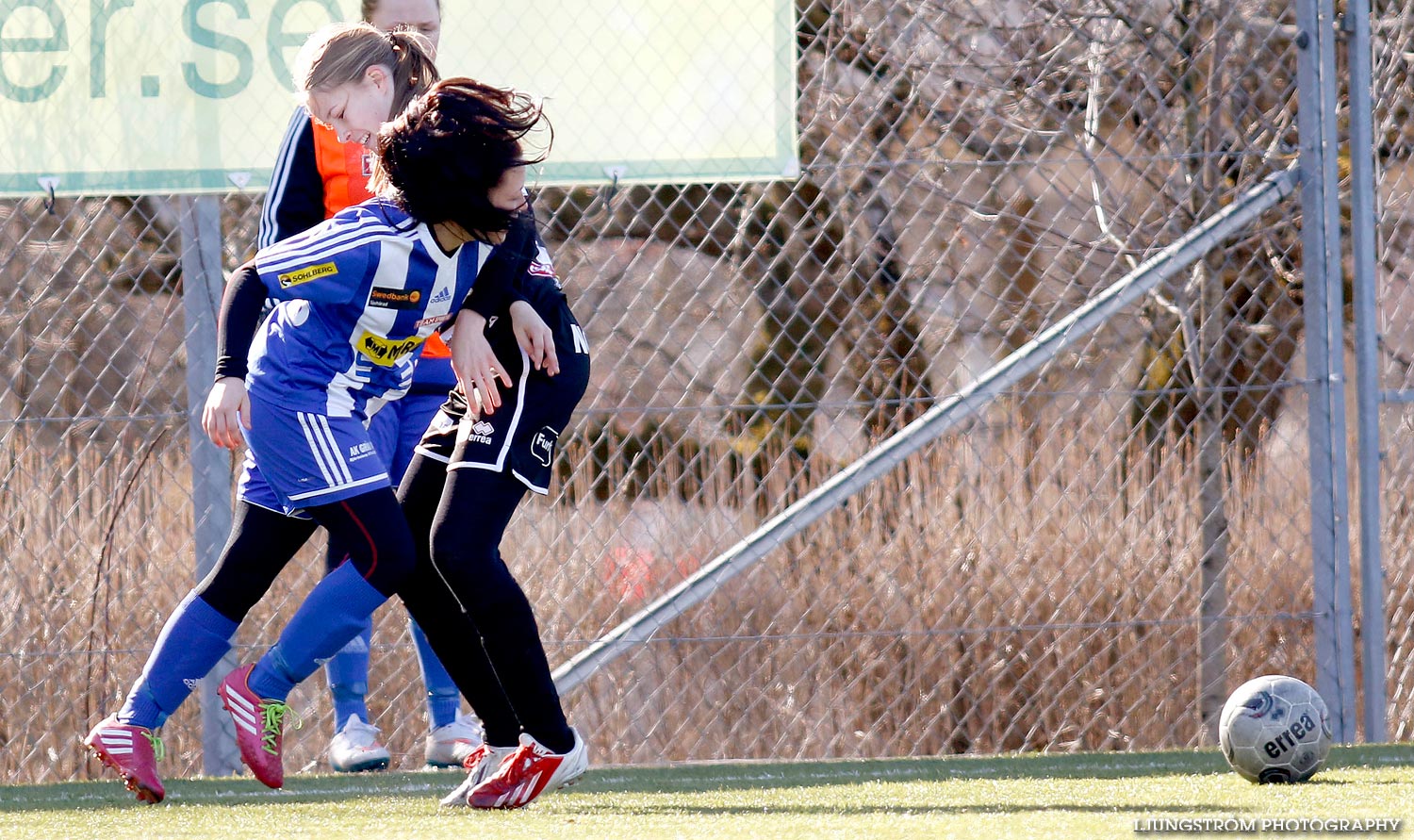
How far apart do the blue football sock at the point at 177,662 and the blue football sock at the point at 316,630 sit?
0.16 m

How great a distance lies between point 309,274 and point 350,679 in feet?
4.45

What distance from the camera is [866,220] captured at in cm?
651

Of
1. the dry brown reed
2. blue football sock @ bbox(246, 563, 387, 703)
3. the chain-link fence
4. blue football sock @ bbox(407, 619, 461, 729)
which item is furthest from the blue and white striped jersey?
the dry brown reed

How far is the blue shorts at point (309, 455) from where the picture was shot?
2.62m

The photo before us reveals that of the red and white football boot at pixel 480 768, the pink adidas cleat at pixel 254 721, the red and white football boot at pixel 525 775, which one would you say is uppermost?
the pink adidas cleat at pixel 254 721

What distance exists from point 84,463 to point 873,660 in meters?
2.55

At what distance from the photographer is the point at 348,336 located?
267 cm

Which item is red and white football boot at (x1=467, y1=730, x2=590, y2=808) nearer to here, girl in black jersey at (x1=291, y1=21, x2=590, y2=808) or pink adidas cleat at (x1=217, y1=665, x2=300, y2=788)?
girl in black jersey at (x1=291, y1=21, x2=590, y2=808)

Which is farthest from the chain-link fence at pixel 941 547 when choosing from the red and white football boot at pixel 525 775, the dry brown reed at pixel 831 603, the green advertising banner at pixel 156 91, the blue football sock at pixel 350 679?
the red and white football boot at pixel 525 775

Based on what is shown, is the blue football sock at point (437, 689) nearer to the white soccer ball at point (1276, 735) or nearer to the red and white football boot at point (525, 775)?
the red and white football boot at point (525, 775)

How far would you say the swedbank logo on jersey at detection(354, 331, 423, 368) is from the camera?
269 cm

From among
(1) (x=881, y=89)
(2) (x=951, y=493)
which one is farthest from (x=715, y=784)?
(1) (x=881, y=89)

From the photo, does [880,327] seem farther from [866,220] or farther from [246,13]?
[246,13]

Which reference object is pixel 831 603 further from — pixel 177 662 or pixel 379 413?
pixel 177 662
